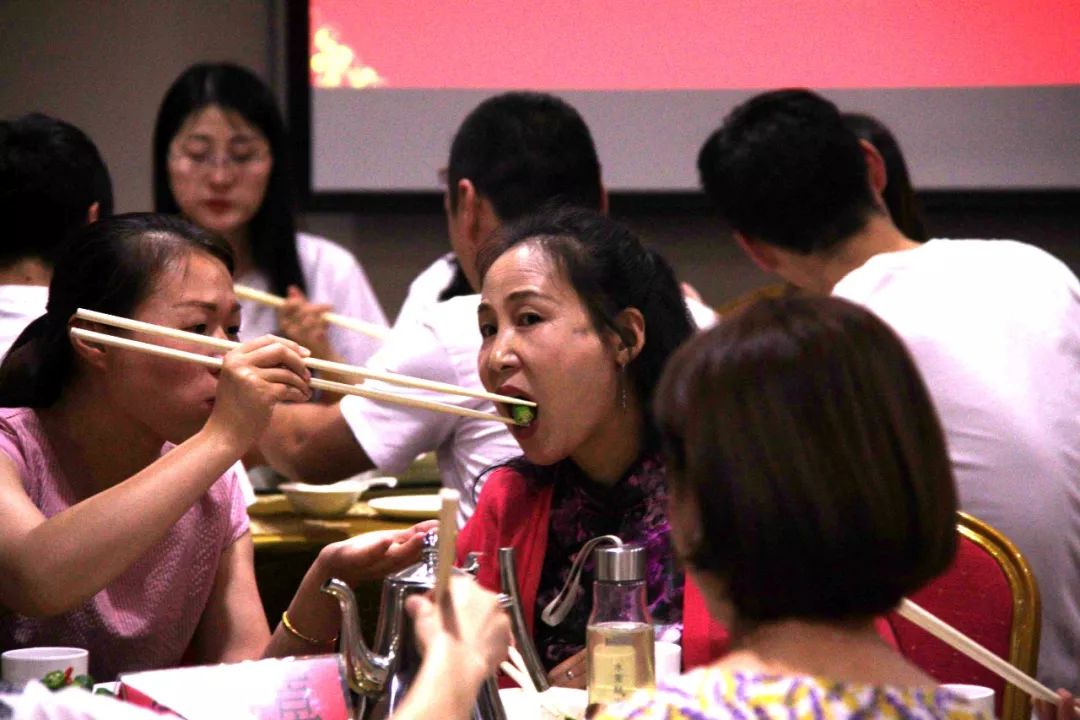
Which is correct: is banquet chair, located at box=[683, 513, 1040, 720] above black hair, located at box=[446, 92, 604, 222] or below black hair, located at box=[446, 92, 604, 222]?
below

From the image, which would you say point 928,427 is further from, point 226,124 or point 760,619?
point 226,124

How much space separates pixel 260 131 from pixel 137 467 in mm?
2011

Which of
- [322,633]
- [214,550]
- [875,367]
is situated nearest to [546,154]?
[214,550]

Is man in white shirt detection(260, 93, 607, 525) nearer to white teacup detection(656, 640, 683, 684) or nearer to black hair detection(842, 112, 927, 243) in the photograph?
black hair detection(842, 112, 927, 243)

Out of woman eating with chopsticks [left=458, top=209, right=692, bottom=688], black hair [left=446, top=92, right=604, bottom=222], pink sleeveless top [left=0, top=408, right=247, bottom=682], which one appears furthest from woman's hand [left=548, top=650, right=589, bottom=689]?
black hair [left=446, top=92, right=604, bottom=222]

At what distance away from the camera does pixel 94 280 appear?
2059mm

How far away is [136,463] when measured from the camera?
6.95 ft

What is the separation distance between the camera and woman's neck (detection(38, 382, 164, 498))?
208 centimetres

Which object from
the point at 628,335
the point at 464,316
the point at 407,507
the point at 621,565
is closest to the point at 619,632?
the point at 621,565

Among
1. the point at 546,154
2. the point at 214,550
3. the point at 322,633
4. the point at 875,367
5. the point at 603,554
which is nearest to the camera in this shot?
the point at 875,367

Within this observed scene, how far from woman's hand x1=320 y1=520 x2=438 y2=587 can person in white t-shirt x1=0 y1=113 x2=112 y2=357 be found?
4.27 feet

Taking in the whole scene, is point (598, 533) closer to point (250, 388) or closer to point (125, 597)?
point (250, 388)

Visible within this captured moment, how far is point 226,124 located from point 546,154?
1.34 meters

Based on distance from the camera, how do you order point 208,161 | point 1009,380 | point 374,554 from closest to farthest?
point 374,554 → point 1009,380 → point 208,161
